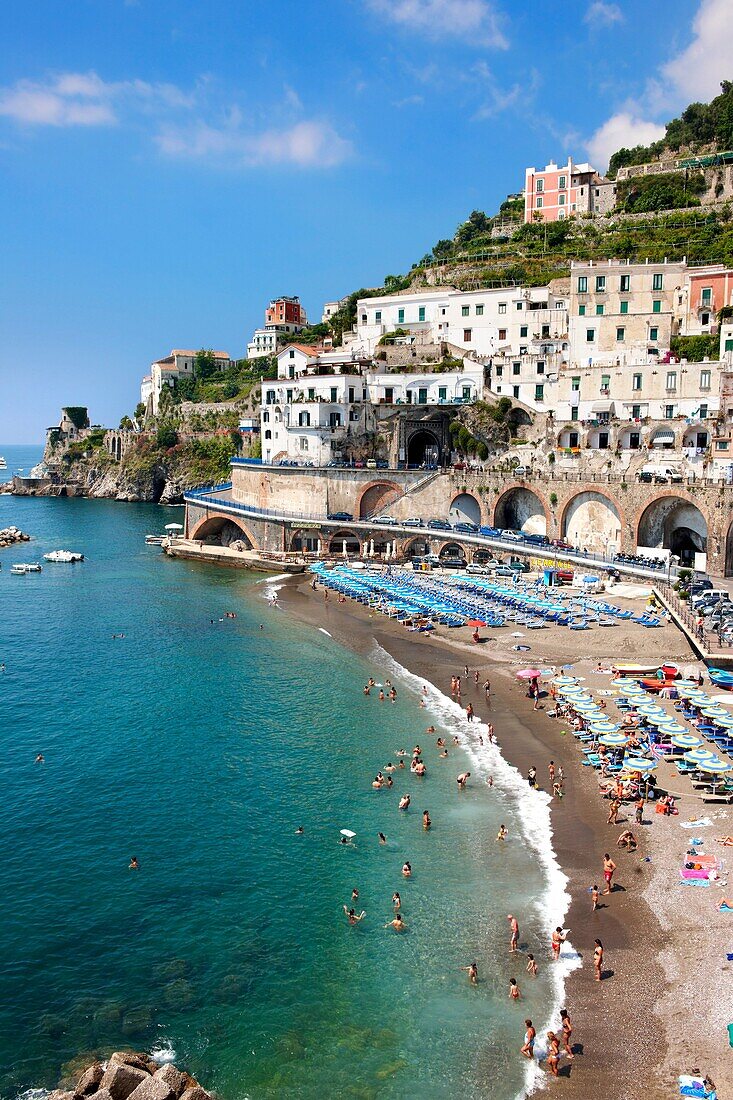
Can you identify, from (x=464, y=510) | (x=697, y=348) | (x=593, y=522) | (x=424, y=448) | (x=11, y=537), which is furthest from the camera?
(x=11, y=537)

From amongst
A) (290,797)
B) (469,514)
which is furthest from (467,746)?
(469,514)

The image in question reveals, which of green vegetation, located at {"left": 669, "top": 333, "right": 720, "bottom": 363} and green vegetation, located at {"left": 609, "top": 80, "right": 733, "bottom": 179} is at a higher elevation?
green vegetation, located at {"left": 609, "top": 80, "right": 733, "bottom": 179}

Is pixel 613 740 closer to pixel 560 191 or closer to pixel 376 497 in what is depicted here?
pixel 376 497

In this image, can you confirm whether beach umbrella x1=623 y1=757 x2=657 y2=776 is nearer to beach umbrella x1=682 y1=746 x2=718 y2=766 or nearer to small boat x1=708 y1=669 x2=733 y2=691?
beach umbrella x1=682 y1=746 x2=718 y2=766

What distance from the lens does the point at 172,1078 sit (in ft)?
54.8

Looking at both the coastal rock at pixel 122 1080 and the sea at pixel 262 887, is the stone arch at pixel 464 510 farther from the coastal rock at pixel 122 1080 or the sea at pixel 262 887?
the coastal rock at pixel 122 1080

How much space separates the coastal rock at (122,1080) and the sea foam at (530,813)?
7.94m

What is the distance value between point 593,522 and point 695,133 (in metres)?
67.1

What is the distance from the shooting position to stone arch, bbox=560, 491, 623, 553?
6238cm

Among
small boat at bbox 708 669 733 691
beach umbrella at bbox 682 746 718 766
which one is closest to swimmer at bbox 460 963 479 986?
beach umbrella at bbox 682 746 718 766

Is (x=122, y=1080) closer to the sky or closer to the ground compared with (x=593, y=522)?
closer to the ground

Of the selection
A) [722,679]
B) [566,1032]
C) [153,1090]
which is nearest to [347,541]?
[722,679]

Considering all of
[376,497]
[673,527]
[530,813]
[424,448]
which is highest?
[424,448]

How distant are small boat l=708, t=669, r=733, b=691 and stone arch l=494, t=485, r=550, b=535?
29.4 metres
